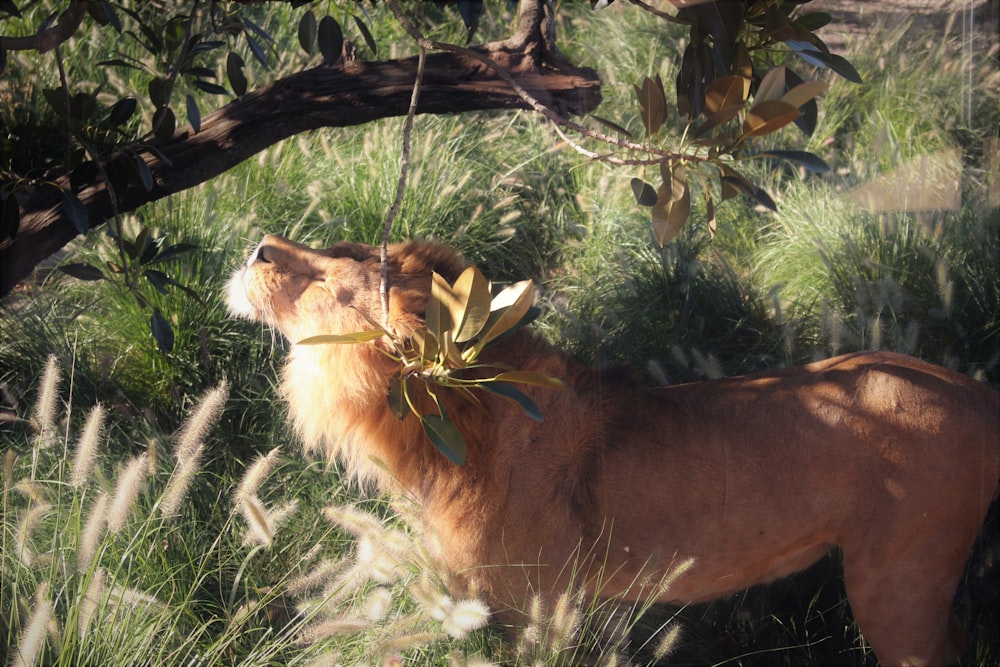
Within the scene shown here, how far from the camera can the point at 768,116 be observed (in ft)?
6.31

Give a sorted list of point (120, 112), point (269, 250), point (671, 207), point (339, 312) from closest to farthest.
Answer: point (671, 207) → point (339, 312) → point (269, 250) → point (120, 112)

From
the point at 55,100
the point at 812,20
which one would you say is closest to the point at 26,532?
the point at 55,100

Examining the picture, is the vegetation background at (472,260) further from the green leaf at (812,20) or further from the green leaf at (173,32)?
the green leaf at (812,20)

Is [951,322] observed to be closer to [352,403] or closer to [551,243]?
[551,243]

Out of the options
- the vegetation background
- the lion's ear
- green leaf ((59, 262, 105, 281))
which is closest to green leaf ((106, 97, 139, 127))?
green leaf ((59, 262, 105, 281))

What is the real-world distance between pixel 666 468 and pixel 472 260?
2.42 m

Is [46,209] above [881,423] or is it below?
above

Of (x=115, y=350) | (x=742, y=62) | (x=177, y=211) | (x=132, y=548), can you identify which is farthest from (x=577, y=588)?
(x=177, y=211)

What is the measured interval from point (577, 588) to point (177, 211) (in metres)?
2.97

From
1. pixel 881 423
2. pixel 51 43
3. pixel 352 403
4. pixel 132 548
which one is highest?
pixel 51 43

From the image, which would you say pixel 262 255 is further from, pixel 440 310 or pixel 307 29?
pixel 440 310

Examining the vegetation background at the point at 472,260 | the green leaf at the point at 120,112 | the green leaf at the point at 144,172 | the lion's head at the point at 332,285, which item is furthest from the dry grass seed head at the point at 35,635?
the green leaf at the point at 120,112

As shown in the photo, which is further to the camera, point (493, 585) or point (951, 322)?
point (951, 322)

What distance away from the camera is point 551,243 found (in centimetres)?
561
